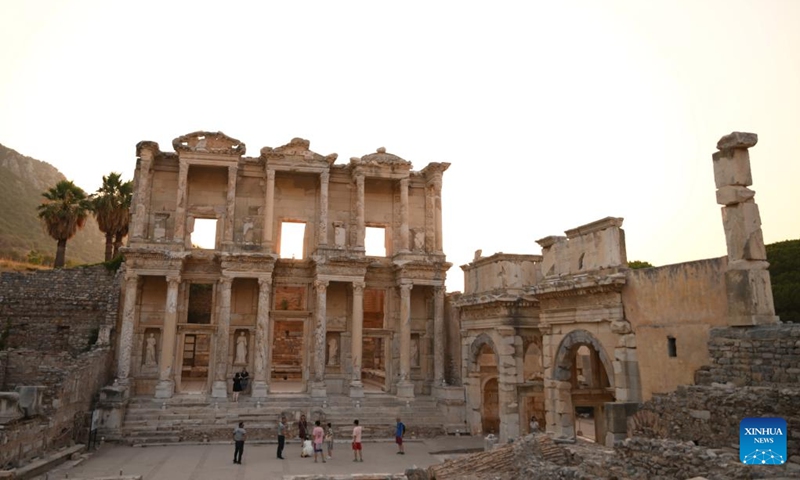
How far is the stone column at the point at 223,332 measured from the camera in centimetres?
2305

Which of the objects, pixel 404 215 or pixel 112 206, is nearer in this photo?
pixel 404 215

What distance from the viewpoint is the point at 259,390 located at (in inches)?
891

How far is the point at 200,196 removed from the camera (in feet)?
85.1

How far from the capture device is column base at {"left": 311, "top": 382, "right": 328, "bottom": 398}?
22844 millimetres

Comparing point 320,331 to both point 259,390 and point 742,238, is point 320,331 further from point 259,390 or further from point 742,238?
point 742,238

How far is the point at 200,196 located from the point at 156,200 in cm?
189

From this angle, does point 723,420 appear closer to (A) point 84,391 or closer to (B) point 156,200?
(A) point 84,391

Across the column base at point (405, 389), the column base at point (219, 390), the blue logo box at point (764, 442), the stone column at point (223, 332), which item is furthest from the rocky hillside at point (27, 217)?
the blue logo box at point (764, 442)

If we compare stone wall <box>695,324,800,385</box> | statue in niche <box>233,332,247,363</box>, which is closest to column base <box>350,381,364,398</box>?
statue in niche <box>233,332,247,363</box>

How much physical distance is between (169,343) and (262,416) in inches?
198

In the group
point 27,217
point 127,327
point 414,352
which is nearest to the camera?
point 127,327

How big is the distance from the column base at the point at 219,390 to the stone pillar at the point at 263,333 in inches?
48.9

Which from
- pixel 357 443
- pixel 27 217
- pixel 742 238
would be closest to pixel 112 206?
pixel 357 443

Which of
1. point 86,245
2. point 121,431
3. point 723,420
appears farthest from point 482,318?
point 86,245
